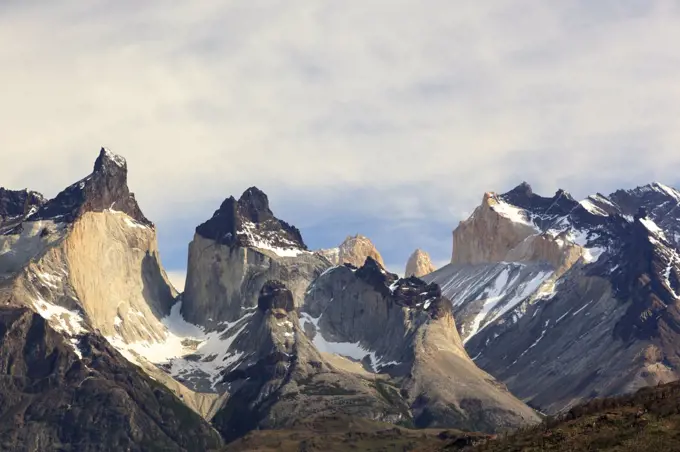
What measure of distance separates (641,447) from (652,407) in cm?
1594

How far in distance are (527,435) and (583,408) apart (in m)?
10.5

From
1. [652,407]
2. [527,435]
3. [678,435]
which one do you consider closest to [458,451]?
[527,435]

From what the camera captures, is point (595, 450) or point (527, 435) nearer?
point (595, 450)

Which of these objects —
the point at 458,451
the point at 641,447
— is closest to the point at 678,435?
the point at 641,447

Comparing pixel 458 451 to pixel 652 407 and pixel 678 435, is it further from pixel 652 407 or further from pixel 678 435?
pixel 678 435

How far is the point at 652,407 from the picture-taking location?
149750mm

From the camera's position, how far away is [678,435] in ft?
446

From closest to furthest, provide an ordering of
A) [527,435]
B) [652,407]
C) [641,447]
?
[641,447], [652,407], [527,435]

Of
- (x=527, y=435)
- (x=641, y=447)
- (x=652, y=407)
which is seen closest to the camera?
(x=641, y=447)

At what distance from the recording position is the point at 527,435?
159 m

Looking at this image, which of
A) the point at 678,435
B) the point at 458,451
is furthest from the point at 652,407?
the point at 458,451

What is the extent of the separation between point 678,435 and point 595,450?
844 cm

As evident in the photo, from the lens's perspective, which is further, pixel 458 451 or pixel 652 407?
pixel 458 451

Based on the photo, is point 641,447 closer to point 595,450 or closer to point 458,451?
point 595,450
